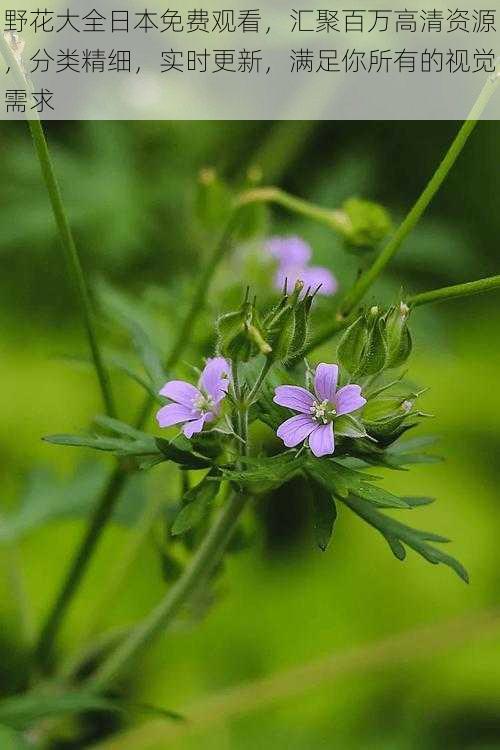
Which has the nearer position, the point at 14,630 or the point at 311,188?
the point at 14,630

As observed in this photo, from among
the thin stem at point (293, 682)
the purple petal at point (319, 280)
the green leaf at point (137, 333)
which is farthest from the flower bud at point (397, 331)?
the thin stem at point (293, 682)

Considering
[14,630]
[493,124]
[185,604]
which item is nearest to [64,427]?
[14,630]

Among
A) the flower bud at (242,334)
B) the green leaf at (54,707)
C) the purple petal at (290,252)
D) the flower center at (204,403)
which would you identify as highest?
the purple petal at (290,252)

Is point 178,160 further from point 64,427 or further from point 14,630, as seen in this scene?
point 14,630

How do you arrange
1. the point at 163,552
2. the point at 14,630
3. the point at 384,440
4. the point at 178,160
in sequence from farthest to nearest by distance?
1. the point at 178,160
2. the point at 14,630
3. the point at 163,552
4. the point at 384,440

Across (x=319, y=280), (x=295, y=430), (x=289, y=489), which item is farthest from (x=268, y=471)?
(x=289, y=489)

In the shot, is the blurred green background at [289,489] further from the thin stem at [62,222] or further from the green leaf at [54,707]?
the thin stem at [62,222]

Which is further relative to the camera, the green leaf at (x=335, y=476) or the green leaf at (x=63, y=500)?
the green leaf at (x=63, y=500)
